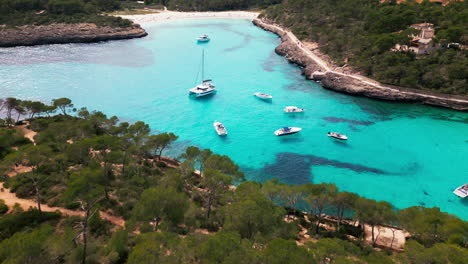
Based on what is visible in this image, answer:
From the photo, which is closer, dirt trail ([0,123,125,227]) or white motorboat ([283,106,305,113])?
dirt trail ([0,123,125,227])

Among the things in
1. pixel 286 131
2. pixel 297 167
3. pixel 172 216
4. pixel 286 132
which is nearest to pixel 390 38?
pixel 286 131

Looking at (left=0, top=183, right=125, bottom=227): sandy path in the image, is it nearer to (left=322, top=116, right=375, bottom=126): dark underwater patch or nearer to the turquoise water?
the turquoise water

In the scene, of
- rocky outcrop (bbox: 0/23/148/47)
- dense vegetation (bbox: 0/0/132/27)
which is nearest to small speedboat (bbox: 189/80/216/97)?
rocky outcrop (bbox: 0/23/148/47)

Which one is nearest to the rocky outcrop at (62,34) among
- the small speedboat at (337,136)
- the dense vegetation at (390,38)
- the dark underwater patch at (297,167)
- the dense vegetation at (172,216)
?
the dense vegetation at (390,38)

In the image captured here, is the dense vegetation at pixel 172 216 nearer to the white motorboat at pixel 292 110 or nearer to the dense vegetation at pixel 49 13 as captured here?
the white motorboat at pixel 292 110

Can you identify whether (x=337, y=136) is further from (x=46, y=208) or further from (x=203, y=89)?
(x=46, y=208)

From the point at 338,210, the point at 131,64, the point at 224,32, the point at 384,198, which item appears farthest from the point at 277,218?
the point at 224,32
